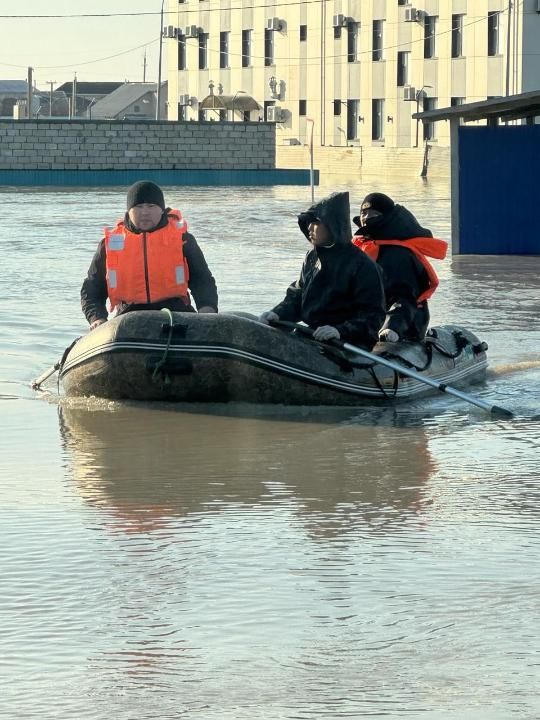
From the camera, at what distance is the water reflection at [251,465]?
712cm

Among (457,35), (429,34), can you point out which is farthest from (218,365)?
(429,34)

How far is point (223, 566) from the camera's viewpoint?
6.07 m

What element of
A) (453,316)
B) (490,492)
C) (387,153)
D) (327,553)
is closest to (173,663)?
(327,553)

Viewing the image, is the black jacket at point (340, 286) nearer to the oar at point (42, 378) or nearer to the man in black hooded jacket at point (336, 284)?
the man in black hooded jacket at point (336, 284)

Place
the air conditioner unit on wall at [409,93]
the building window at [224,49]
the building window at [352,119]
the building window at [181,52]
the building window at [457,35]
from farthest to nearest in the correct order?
the building window at [181,52]
the building window at [224,49]
the building window at [352,119]
the air conditioner unit on wall at [409,93]
the building window at [457,35]

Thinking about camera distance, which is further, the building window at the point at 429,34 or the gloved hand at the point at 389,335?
the building window at the point at 429,34

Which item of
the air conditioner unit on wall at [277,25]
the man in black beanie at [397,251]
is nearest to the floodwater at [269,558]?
the man in black beanie at [397,251]

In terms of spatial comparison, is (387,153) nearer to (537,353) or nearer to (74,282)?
(74,282)

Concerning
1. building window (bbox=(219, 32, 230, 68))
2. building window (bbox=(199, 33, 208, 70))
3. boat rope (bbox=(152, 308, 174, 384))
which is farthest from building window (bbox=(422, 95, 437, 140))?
boat rope (bbox=(152, 308, 174, 384))

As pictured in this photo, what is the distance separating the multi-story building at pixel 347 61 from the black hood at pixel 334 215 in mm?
42796

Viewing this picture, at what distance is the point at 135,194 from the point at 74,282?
341 inches

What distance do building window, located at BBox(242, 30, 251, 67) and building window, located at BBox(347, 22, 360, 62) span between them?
7.29m

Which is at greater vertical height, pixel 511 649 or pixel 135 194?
pixel 135 194

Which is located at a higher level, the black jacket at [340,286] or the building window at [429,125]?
the building window at [429,125]
